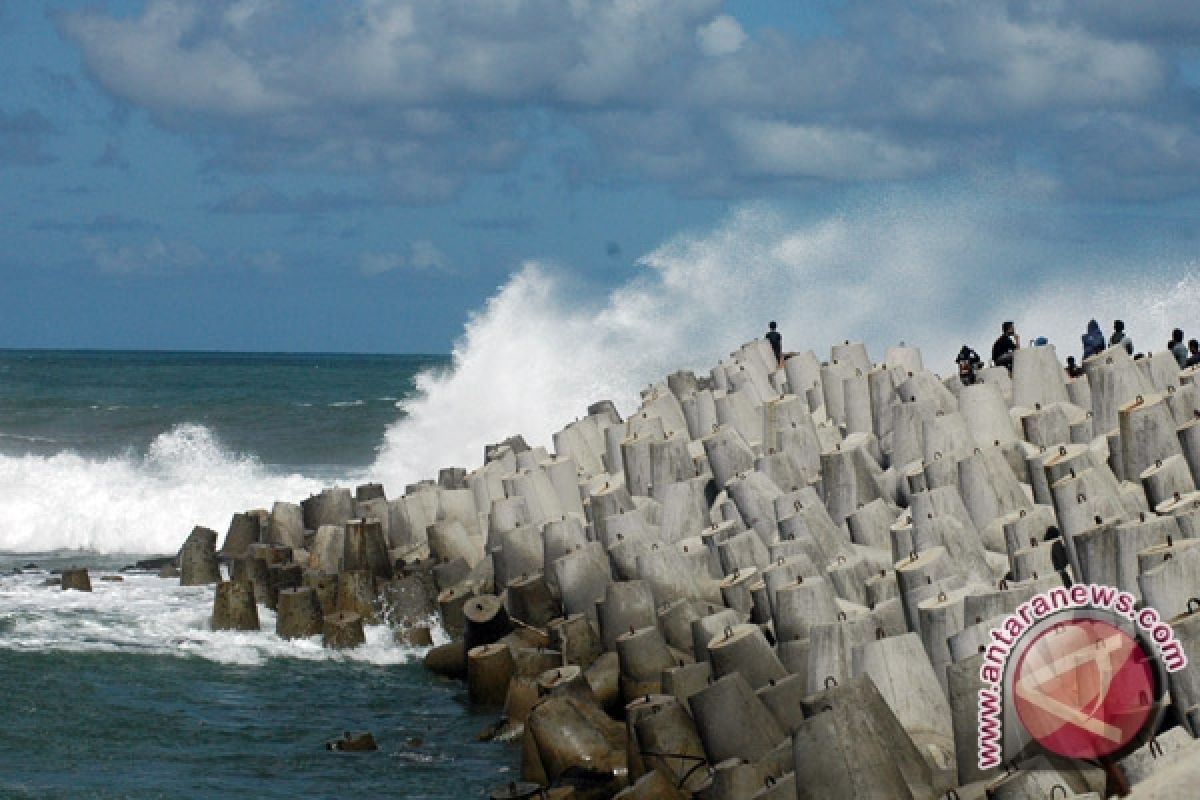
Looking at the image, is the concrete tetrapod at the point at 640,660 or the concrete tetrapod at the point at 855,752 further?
the concrete tetrapod at the point at 640,660

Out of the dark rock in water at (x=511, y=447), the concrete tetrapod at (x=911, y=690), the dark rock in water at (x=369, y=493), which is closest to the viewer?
the concrete tetrapod at (x=911, y=690)

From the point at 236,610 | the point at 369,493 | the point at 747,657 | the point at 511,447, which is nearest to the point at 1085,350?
the point at 511,447

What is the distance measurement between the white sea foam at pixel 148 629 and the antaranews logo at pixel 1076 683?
850cm

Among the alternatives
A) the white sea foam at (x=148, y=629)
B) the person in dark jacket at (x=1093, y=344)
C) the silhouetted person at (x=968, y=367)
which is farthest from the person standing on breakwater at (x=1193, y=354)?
the white sea foam at (x=148, y=629)

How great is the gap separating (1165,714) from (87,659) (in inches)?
428

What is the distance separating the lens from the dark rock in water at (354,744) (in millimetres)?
12828

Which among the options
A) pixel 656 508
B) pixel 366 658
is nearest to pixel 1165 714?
pixel 656 508

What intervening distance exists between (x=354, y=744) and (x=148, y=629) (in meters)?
5.36

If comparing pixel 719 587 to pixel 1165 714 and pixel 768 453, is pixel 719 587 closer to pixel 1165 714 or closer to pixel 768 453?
pixel 768 453

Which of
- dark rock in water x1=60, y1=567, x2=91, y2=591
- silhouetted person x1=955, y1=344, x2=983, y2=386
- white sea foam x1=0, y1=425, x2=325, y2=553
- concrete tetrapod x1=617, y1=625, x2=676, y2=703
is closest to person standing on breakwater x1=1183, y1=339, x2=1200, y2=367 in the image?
silhouetted person x1=955, y1=344, x2=983, y2=386

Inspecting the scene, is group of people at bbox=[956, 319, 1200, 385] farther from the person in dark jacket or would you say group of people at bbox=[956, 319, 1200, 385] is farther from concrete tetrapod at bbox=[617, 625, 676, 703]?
concrete tetrapod at bbox=[617, 625, 676, 703]

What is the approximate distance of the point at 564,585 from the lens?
1391cm

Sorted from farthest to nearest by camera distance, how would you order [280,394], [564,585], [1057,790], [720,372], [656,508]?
[280,394]
[720,372]
[656,508]
[564,585]
[1057,790]

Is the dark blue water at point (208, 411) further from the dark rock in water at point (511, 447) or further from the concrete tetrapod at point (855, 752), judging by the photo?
the concrete tetrapod at point (855, 752)
